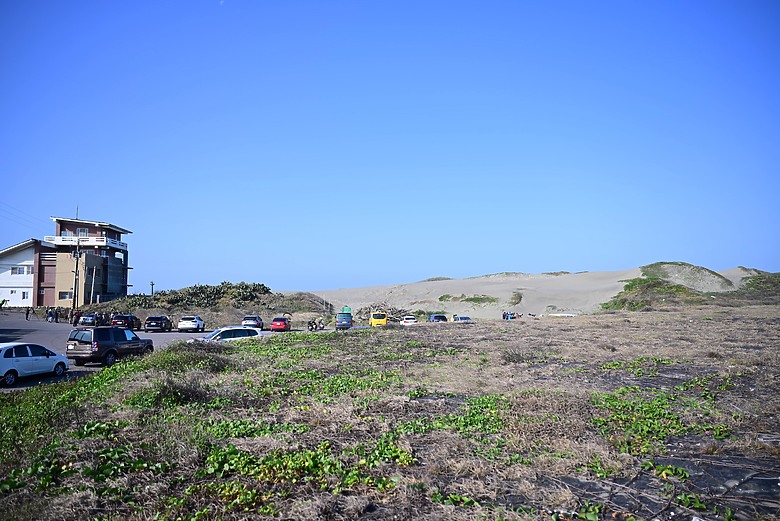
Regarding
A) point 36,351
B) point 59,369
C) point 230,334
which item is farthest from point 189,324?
point 36,351

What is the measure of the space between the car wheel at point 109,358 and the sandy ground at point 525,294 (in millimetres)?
51291

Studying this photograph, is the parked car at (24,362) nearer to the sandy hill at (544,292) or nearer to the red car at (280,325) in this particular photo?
the red car at (280,325)

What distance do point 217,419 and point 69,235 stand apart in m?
65.2

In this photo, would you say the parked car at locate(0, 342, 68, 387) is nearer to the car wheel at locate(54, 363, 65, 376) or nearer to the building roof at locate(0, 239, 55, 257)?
the car wheel at locate(54, 363, 65, 376)

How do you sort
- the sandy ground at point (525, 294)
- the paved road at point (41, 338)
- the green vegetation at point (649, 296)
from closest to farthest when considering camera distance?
the paved road at point (41, 338)
the green vegetation at point (649, 296)
the sandy ground at point (525, 294)

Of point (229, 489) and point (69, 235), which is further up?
point (69, 235)

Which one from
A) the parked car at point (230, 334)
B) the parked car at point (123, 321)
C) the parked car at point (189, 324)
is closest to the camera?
the parked car at point (230, 334)

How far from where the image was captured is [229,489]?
6.85 metres

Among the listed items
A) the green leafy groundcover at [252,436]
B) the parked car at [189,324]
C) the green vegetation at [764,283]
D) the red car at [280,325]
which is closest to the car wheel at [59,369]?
the green leafy groundcover at [252,436]

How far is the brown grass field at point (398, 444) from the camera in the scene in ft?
21.3

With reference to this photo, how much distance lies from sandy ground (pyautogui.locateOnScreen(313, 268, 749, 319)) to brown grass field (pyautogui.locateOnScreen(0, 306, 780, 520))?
5552 cm

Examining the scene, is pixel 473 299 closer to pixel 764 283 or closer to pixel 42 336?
pixel 764 283

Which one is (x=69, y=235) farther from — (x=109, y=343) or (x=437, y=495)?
(x=437, y=495)

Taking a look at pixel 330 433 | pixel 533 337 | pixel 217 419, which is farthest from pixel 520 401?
pixel 533 337
